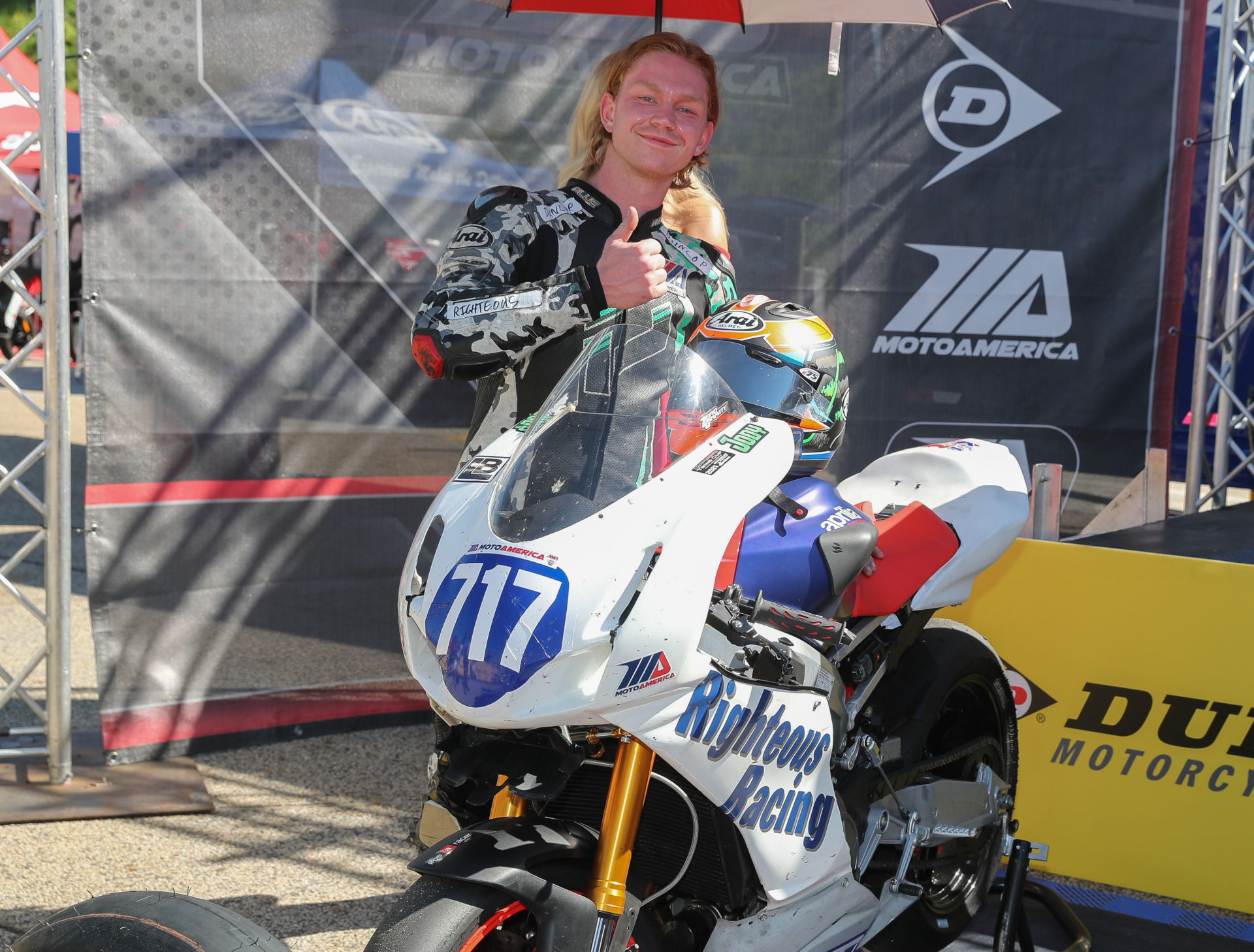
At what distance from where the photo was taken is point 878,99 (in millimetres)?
4562

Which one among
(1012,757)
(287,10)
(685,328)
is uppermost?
(287,10)

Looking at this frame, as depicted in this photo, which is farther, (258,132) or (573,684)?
(258,132)

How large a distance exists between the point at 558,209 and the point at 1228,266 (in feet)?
11.4

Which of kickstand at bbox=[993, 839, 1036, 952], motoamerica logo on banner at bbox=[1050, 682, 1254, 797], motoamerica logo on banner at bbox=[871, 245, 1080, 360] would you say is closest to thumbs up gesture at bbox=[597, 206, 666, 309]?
kickstand at bbox=[993, 839, 1036, 952]

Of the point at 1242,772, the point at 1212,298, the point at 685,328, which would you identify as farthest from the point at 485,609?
the point at 1212,298

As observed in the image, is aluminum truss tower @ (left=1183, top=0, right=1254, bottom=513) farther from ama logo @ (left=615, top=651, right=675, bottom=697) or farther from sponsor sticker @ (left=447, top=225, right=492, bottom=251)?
ama logo @ (left=615, top=651, right=675, bottom=697)

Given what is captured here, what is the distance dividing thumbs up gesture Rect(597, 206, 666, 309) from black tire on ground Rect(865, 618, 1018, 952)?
1110 mm

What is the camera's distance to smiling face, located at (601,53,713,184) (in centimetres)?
243

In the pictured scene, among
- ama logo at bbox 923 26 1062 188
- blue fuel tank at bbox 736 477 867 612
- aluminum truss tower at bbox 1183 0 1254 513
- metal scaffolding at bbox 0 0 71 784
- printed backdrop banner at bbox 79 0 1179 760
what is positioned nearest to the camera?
blue fuel tank at bbox 736 477 867 612

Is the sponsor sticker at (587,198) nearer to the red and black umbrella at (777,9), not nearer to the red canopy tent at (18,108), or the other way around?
the red and black umbrella at (777,9)

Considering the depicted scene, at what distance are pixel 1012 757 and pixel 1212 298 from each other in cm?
264

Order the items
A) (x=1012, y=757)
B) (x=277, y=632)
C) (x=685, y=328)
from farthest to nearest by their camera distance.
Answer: (x=277, y=632)
(x=1012, y=757)
(x=685, y=328)

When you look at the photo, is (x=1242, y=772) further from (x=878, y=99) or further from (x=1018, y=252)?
(x=878, y=99)

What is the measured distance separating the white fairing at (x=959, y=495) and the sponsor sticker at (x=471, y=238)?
104cm
